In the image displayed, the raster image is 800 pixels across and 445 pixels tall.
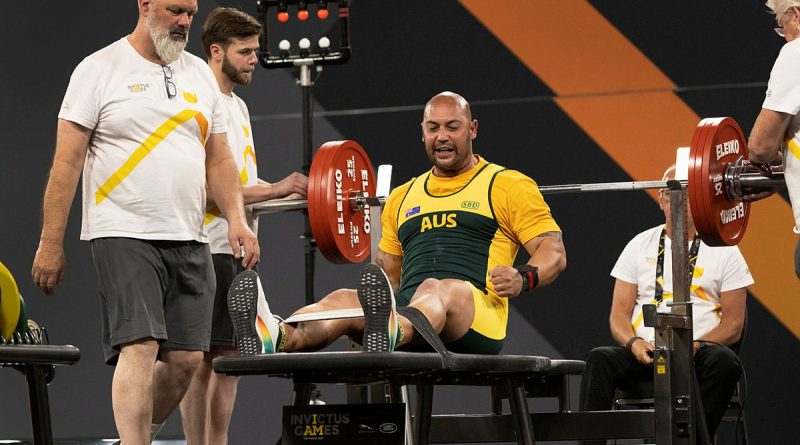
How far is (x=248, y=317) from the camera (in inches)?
102

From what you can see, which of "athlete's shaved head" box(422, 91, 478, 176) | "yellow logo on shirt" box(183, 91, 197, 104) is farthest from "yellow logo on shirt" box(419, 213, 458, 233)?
"yellow logo on shirt" box(183, 91, 197, 104)

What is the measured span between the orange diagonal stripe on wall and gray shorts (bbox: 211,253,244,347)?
2355mm

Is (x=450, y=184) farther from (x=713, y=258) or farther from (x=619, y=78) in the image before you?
(x=619, y=78)

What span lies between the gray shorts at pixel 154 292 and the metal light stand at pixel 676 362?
1387mm

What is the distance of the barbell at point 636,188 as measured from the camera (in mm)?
3391

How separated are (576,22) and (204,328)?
10.3 feet

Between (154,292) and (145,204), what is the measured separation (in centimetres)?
26

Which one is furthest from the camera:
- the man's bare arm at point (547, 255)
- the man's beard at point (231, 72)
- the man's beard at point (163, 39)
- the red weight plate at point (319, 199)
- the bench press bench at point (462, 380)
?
the man's beard at point (231, 72)

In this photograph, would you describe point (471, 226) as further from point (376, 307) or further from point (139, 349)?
point (139, 349)

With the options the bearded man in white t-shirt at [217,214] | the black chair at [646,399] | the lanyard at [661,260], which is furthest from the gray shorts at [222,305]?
the lanyard at [661,260]

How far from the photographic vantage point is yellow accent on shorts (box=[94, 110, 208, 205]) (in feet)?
10.1

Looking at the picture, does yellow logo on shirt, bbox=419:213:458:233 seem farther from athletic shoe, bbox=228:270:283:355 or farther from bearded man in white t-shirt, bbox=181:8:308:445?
athletic shoe, bbox=228:270:283:355

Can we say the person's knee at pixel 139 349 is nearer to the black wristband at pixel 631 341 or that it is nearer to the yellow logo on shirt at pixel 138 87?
the yellow logo on shirt at pixel 138 87

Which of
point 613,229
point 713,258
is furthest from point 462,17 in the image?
point 713,258
